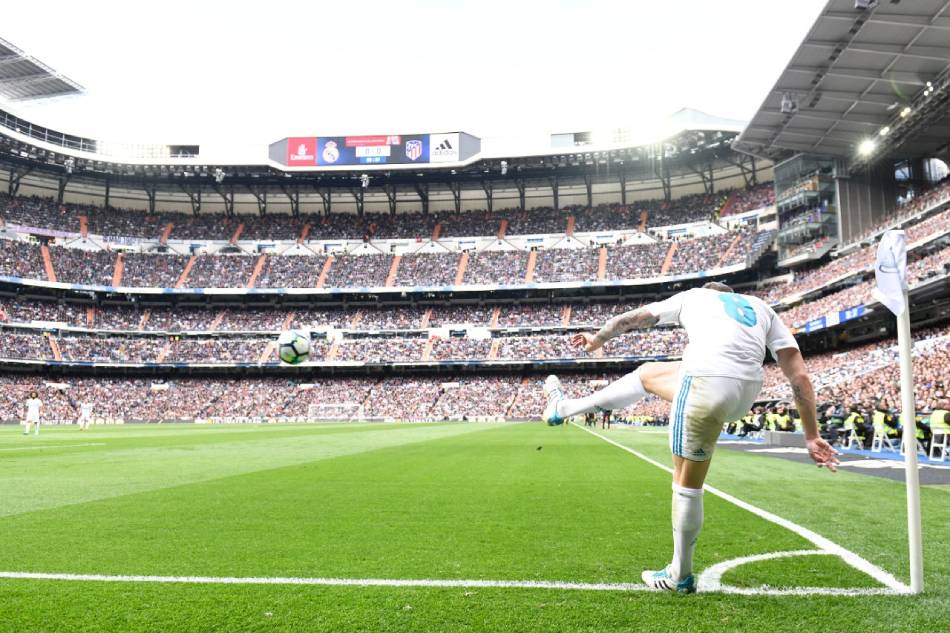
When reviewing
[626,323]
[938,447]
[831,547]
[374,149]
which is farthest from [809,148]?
[626,323]

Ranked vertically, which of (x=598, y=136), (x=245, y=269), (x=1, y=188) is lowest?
(x=245, y=269)

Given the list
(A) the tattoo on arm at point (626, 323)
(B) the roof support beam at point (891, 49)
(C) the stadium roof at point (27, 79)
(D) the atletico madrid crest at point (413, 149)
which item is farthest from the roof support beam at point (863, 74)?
(C) the stadium roof at point (27, 79)

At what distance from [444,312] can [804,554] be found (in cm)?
6202

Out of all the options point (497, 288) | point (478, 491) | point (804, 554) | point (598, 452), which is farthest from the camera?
point (497, 288)

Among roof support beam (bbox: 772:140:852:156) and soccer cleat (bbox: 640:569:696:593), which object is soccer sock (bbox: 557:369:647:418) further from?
roof support beam (bbox: 772:140:852:156)

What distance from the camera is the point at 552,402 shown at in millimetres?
5152

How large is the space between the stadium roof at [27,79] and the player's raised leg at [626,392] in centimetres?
5826

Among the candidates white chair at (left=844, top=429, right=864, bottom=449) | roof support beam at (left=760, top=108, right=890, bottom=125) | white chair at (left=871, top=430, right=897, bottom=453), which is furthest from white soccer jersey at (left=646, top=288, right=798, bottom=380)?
roof support beam at (left=760, top=108, right=890, bottom=125)

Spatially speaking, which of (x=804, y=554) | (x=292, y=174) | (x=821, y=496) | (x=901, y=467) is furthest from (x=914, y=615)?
(x=292, y=174)

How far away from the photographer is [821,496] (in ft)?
26.9

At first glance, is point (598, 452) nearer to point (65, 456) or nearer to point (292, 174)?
point (65, 456)

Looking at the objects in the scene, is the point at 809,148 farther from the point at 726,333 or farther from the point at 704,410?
the point at 704,410

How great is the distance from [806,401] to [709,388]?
0.70 m

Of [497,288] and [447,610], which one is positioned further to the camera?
[497,288]
